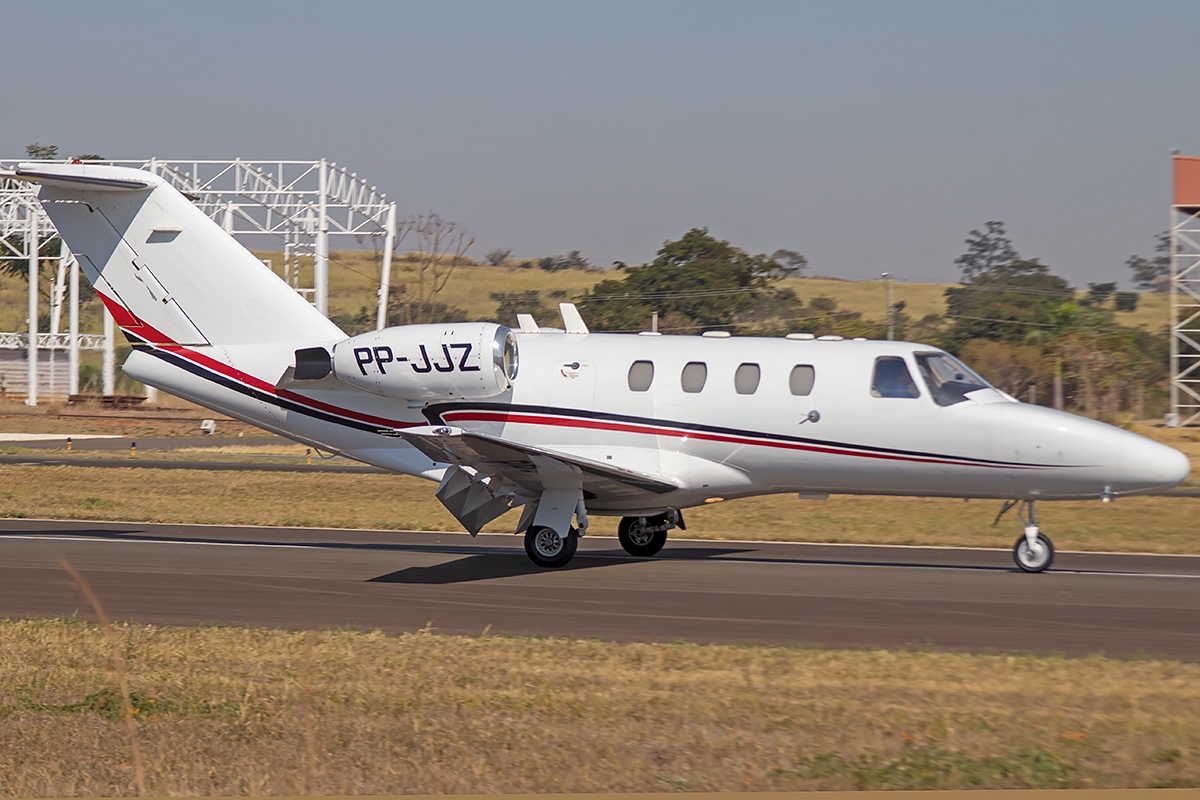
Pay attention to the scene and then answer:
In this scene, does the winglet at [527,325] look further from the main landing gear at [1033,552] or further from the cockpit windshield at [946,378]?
the main landing gear at [1033,552]

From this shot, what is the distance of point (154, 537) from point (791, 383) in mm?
9618

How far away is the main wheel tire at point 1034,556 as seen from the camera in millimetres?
15016

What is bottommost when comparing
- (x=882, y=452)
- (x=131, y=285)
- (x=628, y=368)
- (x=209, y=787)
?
(x=209, y=787)

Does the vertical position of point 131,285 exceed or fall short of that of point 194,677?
it exceeds it

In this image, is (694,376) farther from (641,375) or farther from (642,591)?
(642,591)

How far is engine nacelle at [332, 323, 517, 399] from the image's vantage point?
51.8 ft

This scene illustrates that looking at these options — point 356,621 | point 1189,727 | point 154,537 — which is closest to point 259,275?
point 154,537

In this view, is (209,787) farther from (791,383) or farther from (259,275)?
(259,275)

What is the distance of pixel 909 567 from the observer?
51.8ft

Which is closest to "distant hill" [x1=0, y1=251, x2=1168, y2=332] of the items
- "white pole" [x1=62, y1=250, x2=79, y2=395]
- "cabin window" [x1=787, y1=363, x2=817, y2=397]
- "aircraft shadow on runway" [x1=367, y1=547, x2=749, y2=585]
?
"white pole" [x1=62, y1=250, x2=79, y2=395]

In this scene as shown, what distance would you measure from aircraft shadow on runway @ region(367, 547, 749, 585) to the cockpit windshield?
3775mm

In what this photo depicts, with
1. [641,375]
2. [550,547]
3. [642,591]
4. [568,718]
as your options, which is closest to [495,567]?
[550,547]

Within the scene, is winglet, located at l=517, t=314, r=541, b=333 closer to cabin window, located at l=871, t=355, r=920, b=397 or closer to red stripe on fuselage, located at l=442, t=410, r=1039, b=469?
red stripe on fuselage, located at l=442, t=410, r=1039, b=469

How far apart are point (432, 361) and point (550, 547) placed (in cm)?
279
